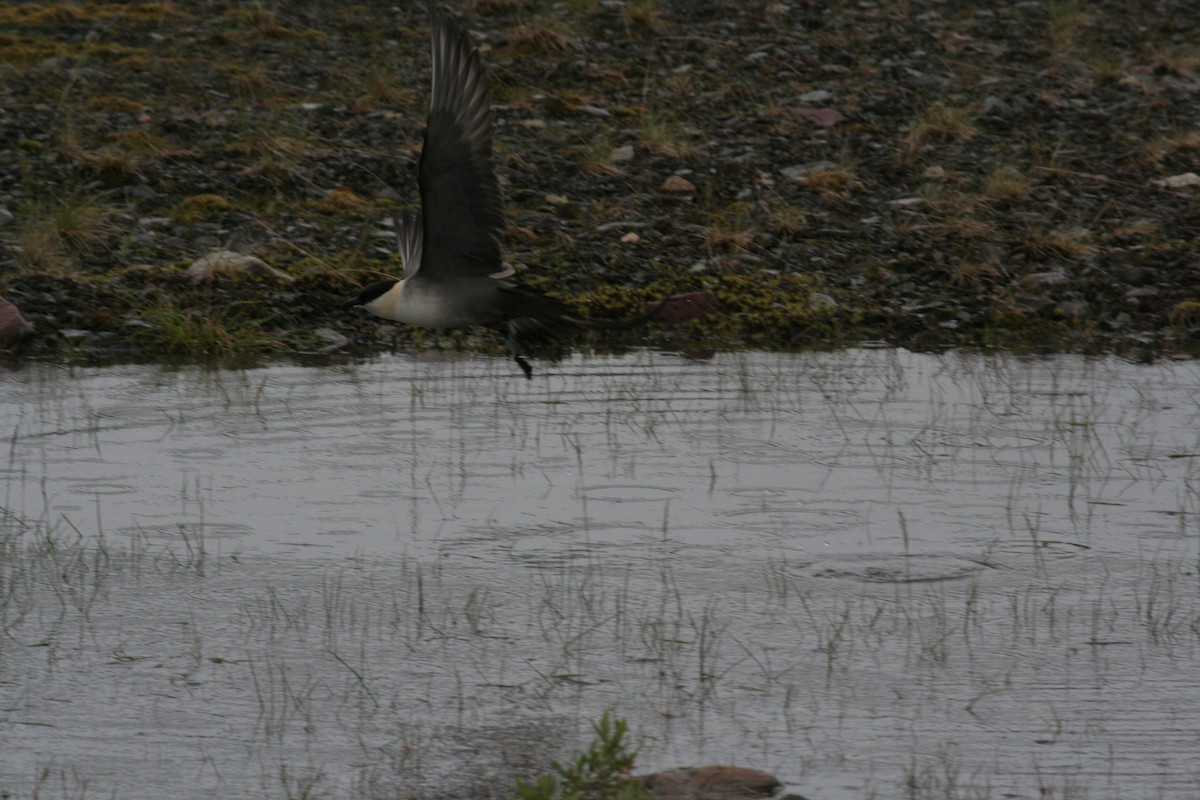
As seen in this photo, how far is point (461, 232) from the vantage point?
6629mm

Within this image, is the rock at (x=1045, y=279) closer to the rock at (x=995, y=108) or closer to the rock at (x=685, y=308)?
the rock at (x=685, y=308)

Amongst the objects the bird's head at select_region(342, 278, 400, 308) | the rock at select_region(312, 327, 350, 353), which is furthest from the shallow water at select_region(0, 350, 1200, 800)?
the bird's head at select_region(342, 278, 400, 308)

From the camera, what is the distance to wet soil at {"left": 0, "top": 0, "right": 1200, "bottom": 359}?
9.38 meters

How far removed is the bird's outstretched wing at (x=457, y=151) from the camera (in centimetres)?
632

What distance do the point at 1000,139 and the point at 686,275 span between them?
323cm

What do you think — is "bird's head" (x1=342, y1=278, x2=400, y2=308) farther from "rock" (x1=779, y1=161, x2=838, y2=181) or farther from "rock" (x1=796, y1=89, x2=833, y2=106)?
"rock" (x1=796, y1=89, x2=833, y2=106)

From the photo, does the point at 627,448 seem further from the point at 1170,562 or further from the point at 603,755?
the point at 603,755

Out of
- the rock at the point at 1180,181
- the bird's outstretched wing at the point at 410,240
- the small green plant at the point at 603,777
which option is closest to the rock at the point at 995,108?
the rock at the point at 1180,181

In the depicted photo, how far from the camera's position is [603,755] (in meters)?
3.84

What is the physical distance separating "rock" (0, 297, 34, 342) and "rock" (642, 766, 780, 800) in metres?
5.80

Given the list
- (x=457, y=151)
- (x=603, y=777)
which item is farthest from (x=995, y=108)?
(x=603, y=777)

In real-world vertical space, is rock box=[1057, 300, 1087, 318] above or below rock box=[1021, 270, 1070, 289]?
below

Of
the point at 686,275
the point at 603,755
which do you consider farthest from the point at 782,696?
the point at 686,275

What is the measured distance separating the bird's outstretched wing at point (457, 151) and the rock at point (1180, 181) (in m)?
6.10
